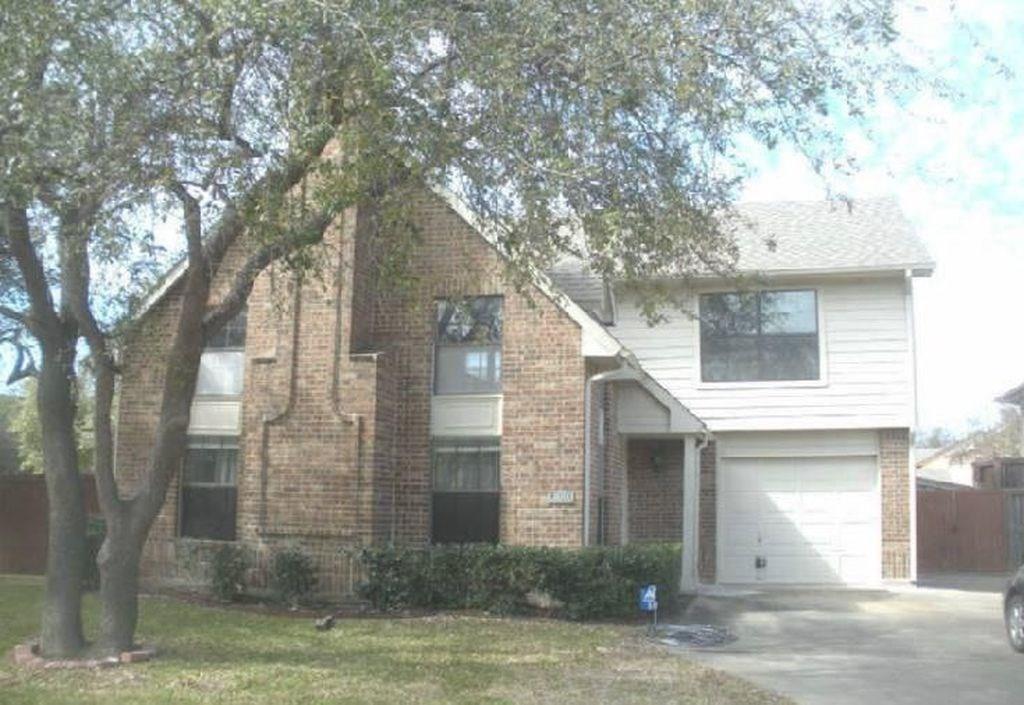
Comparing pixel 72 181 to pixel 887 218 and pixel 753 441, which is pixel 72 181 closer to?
pixel 753 441

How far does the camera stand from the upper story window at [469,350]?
16.3 meters

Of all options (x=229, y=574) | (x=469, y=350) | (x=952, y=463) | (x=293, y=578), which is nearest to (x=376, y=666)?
(x=293, y=578)

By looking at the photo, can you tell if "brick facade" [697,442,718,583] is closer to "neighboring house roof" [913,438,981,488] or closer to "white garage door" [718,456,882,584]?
"white garage door" [718,456,882,584]

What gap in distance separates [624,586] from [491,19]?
768cm

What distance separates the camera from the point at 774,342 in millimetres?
20078

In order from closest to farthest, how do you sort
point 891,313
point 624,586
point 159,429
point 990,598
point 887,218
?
point 159,429
point 624,586
point 990,598
point 891,313
point 887,218

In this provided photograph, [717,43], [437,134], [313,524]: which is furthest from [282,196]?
[313,524]

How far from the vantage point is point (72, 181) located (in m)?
9.16

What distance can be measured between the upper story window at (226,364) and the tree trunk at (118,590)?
640 cm

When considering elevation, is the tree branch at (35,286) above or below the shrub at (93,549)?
above

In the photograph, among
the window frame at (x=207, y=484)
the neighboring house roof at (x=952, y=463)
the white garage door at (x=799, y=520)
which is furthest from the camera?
the neighboring house roof at (x=952, y=463)

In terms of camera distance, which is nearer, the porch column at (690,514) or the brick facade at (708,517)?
the porch column at (690,514)

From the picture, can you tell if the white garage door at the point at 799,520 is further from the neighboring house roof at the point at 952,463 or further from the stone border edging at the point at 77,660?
the neighboring house roof at the point at 952,463

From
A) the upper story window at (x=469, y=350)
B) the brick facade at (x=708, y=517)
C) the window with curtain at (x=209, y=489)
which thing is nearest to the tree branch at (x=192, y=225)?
the upper story window at (x=469, y=350)
